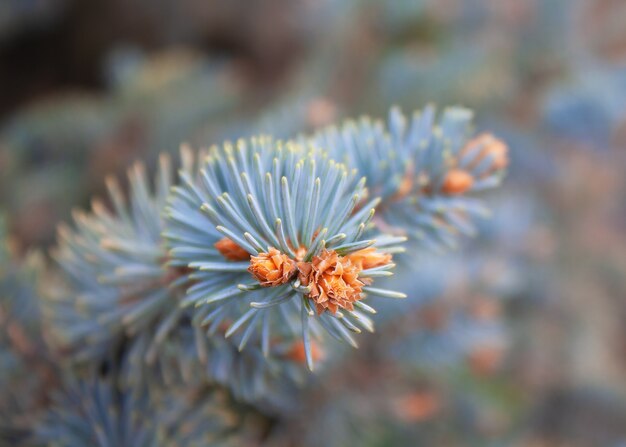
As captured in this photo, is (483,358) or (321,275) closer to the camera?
(321,275)

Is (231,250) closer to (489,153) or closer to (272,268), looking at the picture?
(272,268)

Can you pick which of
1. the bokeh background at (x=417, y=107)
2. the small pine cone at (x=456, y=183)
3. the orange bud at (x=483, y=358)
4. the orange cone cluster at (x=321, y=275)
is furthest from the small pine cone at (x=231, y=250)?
the orange bud at (x=483, y=358)

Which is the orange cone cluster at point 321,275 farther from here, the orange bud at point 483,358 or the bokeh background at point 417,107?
the orange bud at point 483,358

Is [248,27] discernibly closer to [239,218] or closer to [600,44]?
[600,44]

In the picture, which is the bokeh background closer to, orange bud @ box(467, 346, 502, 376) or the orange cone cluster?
orange bud @ box(467, 346, 502, 376)

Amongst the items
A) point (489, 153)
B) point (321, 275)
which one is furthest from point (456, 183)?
point (321, 275)

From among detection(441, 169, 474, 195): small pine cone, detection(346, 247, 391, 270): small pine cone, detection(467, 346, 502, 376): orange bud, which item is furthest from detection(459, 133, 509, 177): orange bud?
detection(467, 346, 502, 376): orange bud

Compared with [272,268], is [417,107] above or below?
above
